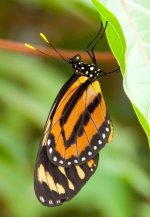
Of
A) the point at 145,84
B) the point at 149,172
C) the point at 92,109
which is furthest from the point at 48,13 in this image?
the point at 145,84

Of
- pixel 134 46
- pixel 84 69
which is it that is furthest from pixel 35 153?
pixel 134 46

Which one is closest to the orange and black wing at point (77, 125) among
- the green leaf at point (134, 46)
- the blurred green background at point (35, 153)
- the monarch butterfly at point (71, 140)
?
the monarch butterfly at point (71, 140)

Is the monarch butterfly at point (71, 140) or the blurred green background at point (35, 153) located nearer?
the monarch butterfly at point (71, 140)

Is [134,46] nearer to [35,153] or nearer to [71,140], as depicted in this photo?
[71,140]

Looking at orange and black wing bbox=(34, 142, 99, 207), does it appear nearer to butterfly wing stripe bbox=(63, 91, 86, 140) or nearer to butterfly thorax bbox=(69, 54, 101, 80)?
butterfly wing stripe bbox=(63, 91, 86, 140)

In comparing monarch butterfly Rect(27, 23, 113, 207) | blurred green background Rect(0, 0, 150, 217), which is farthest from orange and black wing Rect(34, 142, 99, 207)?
blurred green background Rect(0, 0, 150, 217)

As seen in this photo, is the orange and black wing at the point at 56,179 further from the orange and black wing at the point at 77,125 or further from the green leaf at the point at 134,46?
the green leaf at the point at 134,46

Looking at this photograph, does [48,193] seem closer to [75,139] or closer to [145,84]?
[75,139]

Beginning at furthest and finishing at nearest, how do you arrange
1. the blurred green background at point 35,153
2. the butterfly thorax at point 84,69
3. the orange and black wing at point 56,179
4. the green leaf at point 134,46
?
the blurred green background at point 35,153
the butterfly thorax at point 84,69
the orange and black wing at point 56,179
the green leaf at point 134,46
